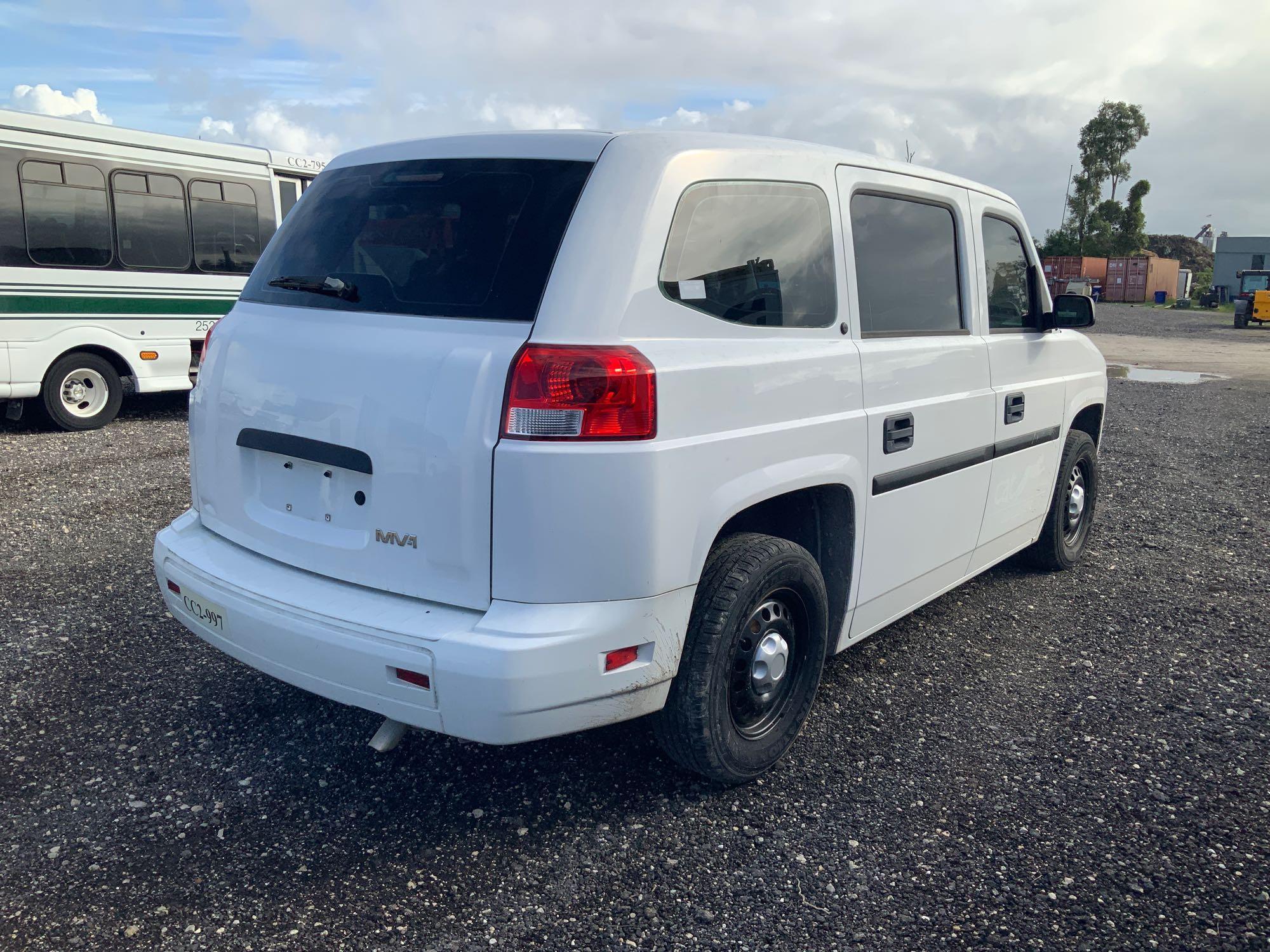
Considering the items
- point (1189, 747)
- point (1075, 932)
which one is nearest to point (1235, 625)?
point (1189, 747)

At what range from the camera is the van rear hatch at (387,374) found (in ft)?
8.61

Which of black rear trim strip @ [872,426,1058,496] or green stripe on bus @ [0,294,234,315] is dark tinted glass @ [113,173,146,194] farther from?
black rear trim strip @ [872,426,1058,496]

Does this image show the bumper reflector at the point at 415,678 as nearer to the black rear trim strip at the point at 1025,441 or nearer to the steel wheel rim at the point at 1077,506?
the black rear trim strip at the point at 1025,441

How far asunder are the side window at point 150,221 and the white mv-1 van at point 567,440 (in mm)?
8282

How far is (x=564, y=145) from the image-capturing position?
2895mm

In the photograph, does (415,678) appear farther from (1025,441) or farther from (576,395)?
(1025,441)

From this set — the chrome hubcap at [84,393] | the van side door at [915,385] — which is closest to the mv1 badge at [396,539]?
the van side door at [915,385]

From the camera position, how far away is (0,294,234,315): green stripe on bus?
9594mm

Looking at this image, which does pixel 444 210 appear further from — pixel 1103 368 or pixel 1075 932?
pixel 1103 368

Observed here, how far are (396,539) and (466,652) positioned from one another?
1.33 ft

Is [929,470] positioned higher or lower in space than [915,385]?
lower

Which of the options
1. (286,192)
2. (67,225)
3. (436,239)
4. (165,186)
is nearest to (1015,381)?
(436,239)

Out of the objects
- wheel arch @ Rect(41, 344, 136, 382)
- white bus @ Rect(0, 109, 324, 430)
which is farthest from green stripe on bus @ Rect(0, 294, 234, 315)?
wheel arch @ Rect(41, 344, 136, 382)

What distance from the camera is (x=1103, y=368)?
5742mm
